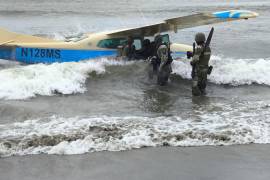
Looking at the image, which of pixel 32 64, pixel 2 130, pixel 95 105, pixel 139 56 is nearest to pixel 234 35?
pixel 139 56

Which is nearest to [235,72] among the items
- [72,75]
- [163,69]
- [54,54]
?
[163,69]

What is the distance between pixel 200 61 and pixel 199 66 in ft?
0.44

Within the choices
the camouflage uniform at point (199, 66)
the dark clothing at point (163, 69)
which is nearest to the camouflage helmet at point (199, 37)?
the camouflage uniform at point (199, 66)

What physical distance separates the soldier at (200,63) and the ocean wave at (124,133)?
6.51ft

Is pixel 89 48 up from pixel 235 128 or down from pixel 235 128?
up

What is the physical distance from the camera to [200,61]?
463 inches

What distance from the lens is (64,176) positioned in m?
6.88

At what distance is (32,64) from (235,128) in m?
7.99

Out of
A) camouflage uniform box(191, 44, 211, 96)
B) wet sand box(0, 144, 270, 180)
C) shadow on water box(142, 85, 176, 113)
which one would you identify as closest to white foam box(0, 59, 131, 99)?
shadow on water box(142, 85, 176, 113)

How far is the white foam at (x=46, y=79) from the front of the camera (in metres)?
11.9

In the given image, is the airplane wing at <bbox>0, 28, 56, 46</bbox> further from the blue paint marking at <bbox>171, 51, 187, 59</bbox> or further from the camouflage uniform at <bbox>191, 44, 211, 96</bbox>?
the camouflage uniform at <bbox>191, 44, 211, 96</bbox>

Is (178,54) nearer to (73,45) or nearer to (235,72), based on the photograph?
(235,72)

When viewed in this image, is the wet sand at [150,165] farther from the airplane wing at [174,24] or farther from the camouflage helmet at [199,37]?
the airplane wing at [174,24]

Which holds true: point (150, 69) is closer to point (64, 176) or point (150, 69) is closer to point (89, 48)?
point (89, 48)
